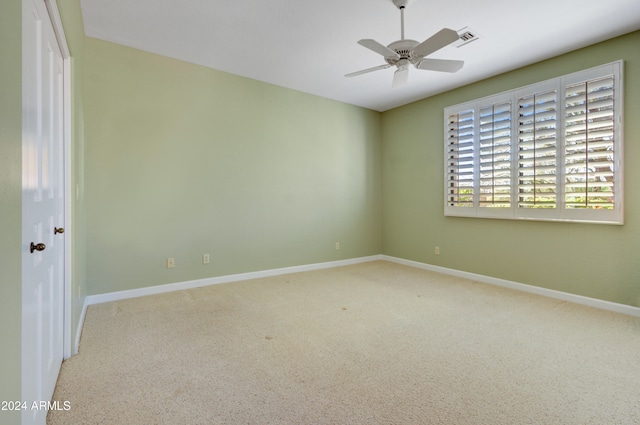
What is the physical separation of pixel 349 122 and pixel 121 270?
→ 4030 millimetres

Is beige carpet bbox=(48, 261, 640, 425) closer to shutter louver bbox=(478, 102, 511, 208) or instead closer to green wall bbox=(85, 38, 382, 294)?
green wall bbox=(85, 38, 382, 294)

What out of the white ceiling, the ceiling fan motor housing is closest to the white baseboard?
the white ceiling

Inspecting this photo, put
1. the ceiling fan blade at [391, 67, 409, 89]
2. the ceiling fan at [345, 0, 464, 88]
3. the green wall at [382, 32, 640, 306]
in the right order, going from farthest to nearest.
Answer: the green wall at [382, 32, 640, 306] < the ceiling fan blade at [391, 67, 409, 89] < the ceiling fan at [345, 0, 464, 88]

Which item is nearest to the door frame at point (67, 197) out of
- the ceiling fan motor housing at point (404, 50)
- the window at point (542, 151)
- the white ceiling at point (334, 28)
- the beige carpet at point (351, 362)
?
the beige carpet at point (351, 362)

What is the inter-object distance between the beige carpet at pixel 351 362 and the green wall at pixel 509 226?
423 mm

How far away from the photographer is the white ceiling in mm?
2641

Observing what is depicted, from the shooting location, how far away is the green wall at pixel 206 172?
131 inches

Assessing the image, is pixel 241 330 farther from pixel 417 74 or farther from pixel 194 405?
pixel 417 74

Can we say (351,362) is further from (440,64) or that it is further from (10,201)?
(440,64)

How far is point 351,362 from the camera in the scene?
2.14 metres

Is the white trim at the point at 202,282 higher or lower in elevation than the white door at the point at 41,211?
lower

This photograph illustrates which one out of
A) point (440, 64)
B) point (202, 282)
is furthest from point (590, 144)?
point (202, 282)

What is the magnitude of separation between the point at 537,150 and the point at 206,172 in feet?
13.3

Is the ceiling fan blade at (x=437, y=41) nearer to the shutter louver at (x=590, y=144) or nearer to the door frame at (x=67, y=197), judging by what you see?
the shutter louver at (x=590, y=144)
